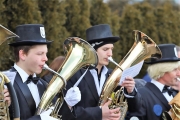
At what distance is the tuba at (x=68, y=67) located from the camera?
381 centimetres

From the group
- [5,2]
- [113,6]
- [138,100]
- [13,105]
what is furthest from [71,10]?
[113,6]

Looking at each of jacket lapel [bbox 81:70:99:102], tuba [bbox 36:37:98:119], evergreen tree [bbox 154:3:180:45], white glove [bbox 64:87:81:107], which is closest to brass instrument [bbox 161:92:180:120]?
jacket lapel [bbox 81:70:99:102]

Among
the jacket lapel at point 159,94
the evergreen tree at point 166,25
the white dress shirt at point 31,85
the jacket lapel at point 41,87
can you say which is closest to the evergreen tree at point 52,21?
the jacket lapel at point 159,94

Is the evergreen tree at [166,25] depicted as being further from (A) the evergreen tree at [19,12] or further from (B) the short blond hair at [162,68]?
(B) the short blond hair at [162,68]

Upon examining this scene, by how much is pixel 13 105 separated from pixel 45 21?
11.7ft

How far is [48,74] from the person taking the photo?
18.2 feet

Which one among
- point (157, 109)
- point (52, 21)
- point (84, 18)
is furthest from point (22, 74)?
point (84, 18)

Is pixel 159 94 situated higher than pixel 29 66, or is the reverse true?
pixel 29 66

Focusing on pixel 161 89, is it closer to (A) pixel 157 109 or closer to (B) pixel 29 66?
(A) pixel 157 109

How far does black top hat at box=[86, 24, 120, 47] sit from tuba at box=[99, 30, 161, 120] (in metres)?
0.26

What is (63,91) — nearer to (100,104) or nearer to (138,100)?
(100,104)

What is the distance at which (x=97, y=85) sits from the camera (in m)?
4.59

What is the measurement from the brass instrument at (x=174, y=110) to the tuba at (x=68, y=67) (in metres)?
1.05

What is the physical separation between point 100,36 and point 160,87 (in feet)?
3.12
